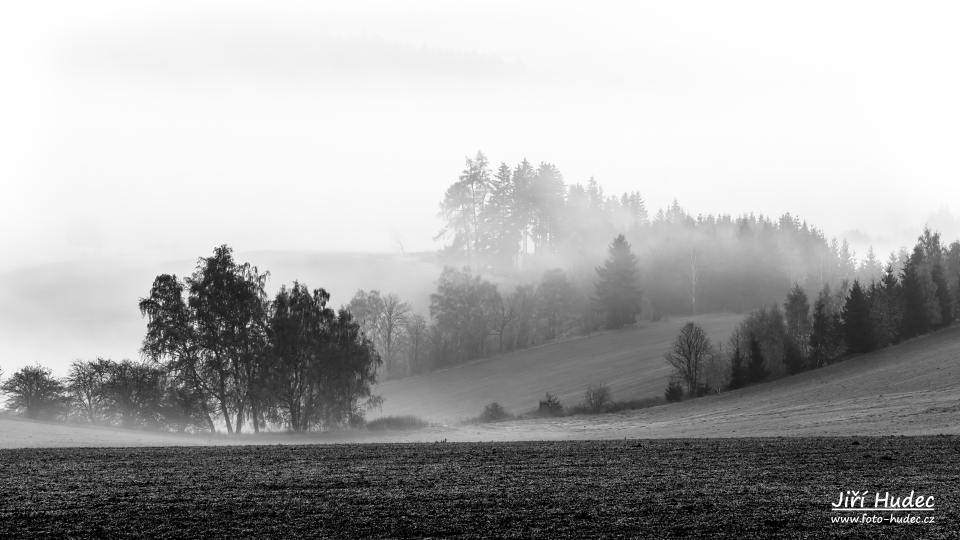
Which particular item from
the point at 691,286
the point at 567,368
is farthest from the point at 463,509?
the point at 691,286

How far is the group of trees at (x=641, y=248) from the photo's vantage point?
532 ft

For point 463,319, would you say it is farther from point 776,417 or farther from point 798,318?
point 776,417

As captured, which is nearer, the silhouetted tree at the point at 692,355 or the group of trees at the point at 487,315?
the silhouetted tree at the point at 692,355

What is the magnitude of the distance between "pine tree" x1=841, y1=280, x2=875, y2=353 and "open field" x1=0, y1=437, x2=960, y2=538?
63.0 meters

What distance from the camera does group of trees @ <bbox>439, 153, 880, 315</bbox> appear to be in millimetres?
162250

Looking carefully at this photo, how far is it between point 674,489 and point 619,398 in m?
72.6

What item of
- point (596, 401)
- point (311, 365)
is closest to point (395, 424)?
point (311, 365)

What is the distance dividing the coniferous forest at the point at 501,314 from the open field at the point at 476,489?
3270cm

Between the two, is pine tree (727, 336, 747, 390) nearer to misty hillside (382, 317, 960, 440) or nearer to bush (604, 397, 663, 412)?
misty hillside (382, 317, 960, 440)

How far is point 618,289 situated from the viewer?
144 m

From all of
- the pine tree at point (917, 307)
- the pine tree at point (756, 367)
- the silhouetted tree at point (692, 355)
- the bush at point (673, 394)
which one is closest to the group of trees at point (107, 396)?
the bush at point (673, 394)

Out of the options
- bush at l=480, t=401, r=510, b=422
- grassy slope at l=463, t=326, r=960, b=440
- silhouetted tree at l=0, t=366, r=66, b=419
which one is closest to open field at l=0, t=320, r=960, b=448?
grassy slope at l=463, t=326, r=960, b=440

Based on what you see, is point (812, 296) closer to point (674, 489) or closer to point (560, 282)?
point (560, 282)

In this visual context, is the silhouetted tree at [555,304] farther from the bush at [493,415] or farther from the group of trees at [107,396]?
the group of trees at [107,396]
